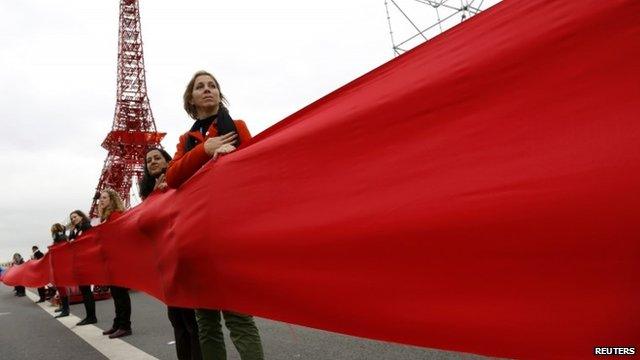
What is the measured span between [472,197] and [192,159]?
1545 millimetres

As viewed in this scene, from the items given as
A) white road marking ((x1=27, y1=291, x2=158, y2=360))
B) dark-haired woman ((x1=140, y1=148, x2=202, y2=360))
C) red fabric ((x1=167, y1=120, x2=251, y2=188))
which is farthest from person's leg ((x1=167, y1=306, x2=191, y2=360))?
white road marking ((x1=27, y1=291, x2=158, y2=360))

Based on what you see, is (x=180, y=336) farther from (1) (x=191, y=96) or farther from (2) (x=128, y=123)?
(2) (x=128, y=123)

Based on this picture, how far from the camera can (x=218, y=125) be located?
237cm

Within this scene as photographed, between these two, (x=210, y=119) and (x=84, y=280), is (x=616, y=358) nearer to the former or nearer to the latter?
(x=210, y=119)

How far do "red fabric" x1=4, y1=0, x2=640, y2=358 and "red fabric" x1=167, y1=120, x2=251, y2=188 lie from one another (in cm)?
48

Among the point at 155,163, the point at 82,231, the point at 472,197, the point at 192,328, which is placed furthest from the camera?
the point at 82,231

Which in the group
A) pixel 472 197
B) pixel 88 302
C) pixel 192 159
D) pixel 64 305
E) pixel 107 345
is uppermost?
pixel 192 159

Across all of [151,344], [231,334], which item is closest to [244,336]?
[231,334]

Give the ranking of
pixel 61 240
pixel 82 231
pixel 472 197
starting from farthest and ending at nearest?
pixel 61 240
pixel 82 231
pixel 472 197

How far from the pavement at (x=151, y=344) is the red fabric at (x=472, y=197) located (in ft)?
6.40

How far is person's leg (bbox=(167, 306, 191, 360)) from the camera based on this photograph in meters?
2.75

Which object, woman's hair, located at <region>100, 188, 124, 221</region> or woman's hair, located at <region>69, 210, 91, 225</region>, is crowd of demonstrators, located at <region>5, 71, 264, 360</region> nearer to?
woman's hair, located at <region>100, 188, 124, 221</region>

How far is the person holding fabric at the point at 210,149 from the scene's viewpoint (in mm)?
2205

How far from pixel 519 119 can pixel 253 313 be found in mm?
1266
